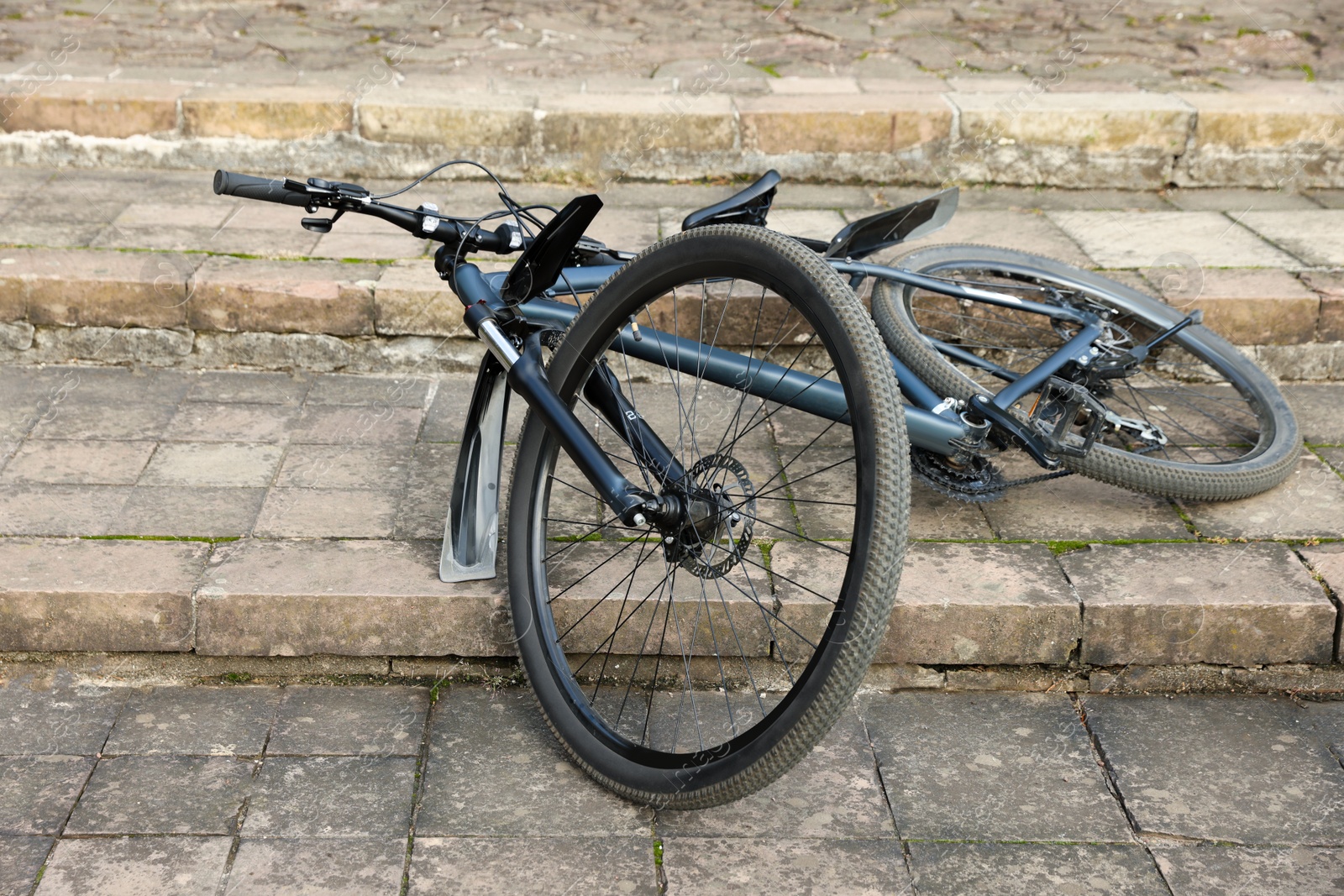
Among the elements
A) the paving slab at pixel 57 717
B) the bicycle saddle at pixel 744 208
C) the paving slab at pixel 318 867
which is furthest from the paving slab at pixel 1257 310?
the paving slab at pixel 57 717

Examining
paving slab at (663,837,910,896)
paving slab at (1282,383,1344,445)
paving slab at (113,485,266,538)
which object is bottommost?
paving slab at (663,837,910,896)

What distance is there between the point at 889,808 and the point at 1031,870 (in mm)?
307

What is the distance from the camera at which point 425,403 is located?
3.80 meters

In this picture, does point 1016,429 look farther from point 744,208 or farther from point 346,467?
point 346,467

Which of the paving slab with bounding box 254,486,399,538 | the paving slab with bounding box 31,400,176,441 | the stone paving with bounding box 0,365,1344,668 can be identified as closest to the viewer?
the stone paving with bounding box 0,365,1344,668

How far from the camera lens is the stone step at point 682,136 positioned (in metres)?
5.09

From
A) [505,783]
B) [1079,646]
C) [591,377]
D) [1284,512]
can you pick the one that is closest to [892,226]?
[591,377]

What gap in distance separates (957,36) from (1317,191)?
2205mm

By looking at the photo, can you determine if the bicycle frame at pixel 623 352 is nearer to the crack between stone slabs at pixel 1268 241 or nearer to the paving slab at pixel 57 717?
the paving slab at pixel 57 717

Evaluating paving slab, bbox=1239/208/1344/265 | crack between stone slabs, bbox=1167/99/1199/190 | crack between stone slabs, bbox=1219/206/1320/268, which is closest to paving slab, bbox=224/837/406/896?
crack between stone slabs, bbox=1219/206/1320/268

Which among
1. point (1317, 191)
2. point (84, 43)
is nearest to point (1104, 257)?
point (1317, 191)

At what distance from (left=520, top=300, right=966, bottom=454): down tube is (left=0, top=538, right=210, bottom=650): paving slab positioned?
1.09 meters

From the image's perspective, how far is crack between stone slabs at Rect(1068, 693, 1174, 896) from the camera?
2375 millimetres

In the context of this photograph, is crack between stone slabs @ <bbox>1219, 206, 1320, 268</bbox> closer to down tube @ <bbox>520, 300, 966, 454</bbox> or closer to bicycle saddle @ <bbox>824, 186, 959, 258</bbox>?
bicycle saddle @ <bbox>824, 186, 959, 258</bbox>
